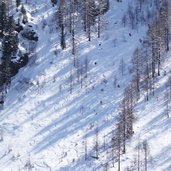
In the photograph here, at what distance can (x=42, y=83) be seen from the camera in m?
78.0

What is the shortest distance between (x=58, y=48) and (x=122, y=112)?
27.6 metres

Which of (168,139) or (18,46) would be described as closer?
(168,139)

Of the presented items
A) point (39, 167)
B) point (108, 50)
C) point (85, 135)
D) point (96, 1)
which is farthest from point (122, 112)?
point (96, 1)

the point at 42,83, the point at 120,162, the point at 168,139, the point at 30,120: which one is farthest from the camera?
the point at 42,83

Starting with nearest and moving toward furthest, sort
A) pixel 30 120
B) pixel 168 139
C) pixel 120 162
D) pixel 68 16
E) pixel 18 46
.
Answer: pixel 120 162
pixel 168 139
pixel 30 120
pixel 18 46
pixel 68 16

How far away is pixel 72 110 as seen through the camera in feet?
236

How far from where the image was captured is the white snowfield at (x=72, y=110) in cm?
6238

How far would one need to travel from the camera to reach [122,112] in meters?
64.2

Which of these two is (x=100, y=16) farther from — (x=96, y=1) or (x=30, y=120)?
(x=30, y=120)

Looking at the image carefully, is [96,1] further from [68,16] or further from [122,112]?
[122,112]

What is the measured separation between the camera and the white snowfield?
6238 centimetres

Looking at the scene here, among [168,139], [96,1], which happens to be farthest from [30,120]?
[96,1]

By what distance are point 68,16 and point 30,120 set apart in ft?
106

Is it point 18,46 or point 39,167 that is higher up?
point 18,46
